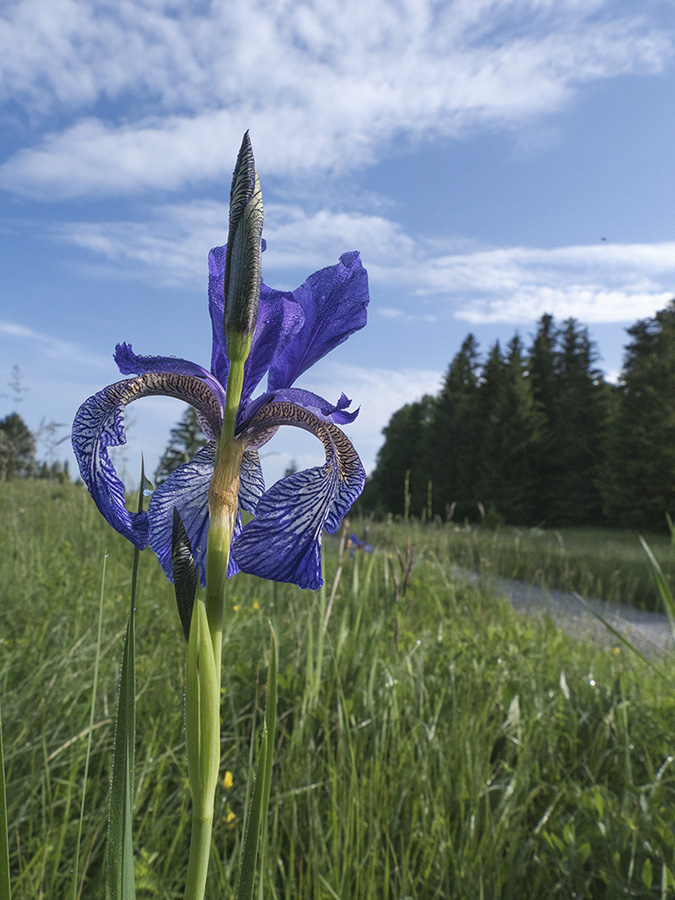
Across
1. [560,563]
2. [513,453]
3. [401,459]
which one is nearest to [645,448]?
[513,453]

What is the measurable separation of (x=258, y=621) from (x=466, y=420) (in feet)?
118

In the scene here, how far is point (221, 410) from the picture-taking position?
34.0 inches

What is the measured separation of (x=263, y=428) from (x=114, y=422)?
0.21 m

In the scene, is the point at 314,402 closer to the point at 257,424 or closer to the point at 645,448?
the point at 257,424

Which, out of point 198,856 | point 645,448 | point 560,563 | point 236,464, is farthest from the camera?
point 645,448

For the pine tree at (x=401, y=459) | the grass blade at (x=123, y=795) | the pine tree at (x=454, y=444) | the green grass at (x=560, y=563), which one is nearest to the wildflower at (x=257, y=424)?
the grass blade at (x=123, y=795)

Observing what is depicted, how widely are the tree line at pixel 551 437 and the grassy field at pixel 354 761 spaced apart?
18.1m

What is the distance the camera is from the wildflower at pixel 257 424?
2.62 ft

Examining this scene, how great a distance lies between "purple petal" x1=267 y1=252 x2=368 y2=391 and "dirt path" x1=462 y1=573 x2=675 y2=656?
4.51m

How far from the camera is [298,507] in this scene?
0.83 metres

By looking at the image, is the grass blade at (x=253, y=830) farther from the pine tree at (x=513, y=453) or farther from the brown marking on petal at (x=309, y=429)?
the pine tree at (x=513, y=453)

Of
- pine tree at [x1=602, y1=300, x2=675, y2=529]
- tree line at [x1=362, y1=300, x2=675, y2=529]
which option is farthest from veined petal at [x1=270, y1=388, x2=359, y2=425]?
pine tree at [x1=602, y1=300, x2=675, y2=529]

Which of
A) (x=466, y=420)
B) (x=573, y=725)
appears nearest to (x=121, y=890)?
(x=573, y=725)

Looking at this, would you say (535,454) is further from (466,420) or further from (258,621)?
(258,621)
